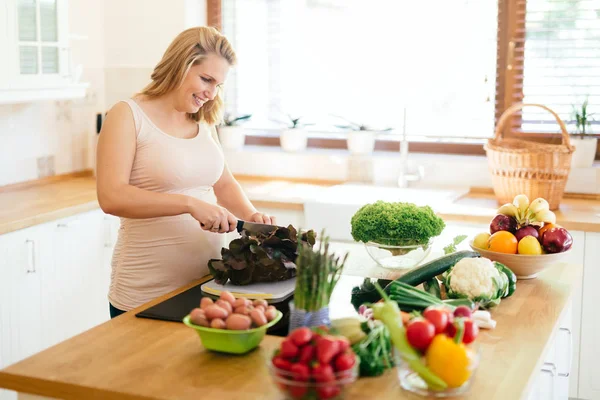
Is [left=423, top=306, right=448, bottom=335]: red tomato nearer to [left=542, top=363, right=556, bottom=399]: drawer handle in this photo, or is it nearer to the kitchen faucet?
[left=542, top=363, right=556, bottom=399]: drawer handle

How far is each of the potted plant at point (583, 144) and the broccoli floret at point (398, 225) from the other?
5.98 feet

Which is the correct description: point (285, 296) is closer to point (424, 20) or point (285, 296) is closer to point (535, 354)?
point (535, 354)

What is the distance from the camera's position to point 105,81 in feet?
15.0

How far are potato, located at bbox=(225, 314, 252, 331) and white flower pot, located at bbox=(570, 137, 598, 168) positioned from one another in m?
2.60

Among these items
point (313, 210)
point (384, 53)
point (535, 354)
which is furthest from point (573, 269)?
point (384, 53)

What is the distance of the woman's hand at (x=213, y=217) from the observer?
2.27 metres

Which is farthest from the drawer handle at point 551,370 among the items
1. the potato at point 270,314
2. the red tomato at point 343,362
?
the red tomato at point 343,362

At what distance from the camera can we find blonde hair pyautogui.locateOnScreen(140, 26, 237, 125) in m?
2.44

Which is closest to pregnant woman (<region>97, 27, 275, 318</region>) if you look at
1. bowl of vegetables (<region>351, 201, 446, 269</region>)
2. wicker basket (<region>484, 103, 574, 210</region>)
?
bowl of vegetables (<region>351, 201, 446, 269</region>)

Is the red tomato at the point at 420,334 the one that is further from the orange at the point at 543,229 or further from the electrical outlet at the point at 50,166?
the electrical outlet at the point at 50,166

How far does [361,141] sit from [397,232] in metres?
2.06

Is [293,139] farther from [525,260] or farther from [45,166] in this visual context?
[525,260]

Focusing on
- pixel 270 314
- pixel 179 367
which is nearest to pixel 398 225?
pixel 270 314

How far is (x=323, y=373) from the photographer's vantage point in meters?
1.39
